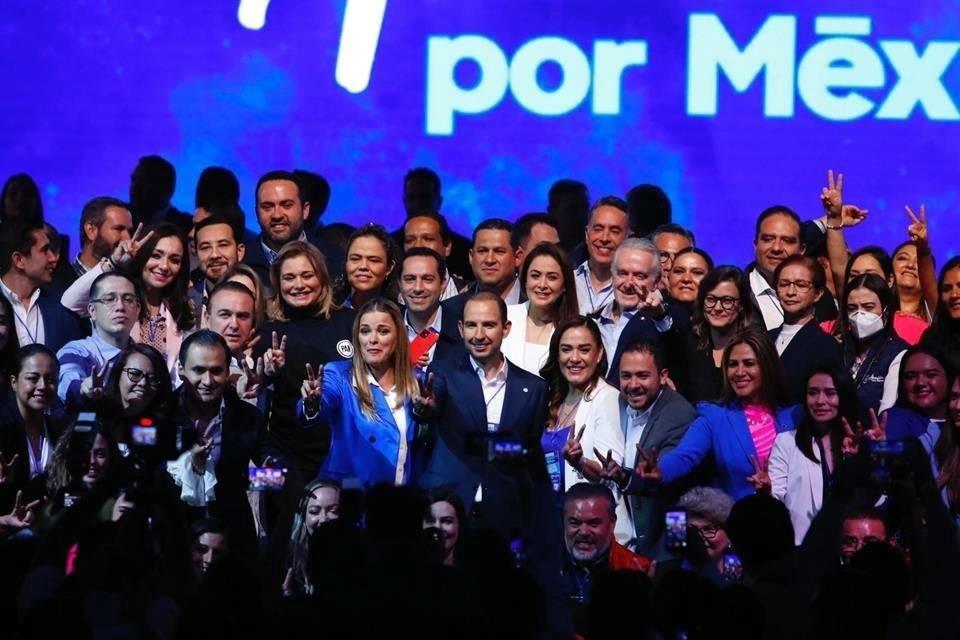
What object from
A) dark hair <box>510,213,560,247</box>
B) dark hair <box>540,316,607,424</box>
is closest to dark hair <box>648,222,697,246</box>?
dark hair <box>510,213,560,247</box>

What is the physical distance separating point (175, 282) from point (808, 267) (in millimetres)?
2422

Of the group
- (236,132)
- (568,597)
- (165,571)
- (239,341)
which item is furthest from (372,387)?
(236,132)

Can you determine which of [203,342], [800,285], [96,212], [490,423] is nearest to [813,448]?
[800,285]

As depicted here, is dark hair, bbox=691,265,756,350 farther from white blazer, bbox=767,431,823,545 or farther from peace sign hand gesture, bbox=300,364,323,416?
peace sign hand gesture, bbox=300,364,323,416

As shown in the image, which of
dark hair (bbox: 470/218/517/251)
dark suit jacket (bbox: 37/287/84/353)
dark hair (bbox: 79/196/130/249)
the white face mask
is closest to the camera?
the white face mask

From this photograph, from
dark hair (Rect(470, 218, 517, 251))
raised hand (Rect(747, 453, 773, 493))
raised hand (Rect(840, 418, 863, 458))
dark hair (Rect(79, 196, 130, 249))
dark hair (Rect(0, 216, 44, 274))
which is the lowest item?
raised hand (Rect(747, 453, 773, 493))

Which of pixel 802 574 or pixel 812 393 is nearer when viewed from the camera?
pixel 802 574

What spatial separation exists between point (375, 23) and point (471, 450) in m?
4.39

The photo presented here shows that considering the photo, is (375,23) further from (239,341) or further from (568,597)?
(568,597)

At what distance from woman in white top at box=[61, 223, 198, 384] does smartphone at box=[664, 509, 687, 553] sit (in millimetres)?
2561

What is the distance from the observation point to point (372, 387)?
7090mm

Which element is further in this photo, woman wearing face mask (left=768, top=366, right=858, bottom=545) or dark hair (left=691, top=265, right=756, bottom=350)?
dark hair (left=691, top=265, right=756, bottom=350)

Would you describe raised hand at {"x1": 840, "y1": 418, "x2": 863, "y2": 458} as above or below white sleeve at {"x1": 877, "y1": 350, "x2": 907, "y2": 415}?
below

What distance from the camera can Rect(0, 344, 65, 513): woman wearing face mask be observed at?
22.8 feet
